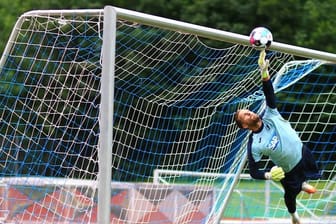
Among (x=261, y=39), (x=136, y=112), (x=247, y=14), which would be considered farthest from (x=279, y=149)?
(x=247, y=14)

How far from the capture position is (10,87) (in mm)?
8516

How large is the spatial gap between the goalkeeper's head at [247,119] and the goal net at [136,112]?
0.60 m

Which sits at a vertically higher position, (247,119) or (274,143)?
(247,119)

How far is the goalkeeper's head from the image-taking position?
25.1 feet

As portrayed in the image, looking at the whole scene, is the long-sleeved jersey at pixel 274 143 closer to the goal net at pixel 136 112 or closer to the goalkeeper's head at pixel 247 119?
the goalkeeper's head at pixel 247 119

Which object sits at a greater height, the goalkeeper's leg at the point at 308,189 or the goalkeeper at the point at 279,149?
the goalkeeper at the point at 279,149

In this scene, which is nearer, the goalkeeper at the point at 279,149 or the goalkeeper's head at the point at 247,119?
the goalkeeper's head at the point at 247,119

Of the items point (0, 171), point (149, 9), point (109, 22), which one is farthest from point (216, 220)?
point (149, 9)

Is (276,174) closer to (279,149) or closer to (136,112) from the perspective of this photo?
(279,149)

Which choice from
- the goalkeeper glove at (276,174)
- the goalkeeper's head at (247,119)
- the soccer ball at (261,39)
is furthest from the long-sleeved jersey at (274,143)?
the soccer ball at (261,39)

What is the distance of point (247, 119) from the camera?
25.2 feet

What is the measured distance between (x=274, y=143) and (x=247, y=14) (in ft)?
76.1

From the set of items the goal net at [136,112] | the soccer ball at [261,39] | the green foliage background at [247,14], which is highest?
the green foliage background at [247,14]

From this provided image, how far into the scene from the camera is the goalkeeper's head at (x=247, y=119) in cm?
766
